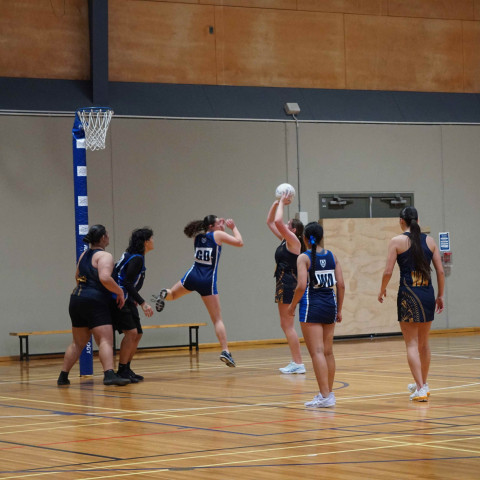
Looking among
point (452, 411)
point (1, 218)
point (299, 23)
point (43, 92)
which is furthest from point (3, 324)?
point (452, 411)

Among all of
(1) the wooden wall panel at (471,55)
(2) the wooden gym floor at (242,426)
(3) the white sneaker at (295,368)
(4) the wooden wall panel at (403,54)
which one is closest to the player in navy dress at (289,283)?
(3) the white sneaker at (295,368)

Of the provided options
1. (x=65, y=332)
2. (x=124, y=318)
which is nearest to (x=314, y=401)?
(x=124, y=318)

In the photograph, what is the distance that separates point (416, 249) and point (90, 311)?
388 cm

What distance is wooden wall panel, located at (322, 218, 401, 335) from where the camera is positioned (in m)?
18.1

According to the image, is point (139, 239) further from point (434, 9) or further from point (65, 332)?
point (434, 9)

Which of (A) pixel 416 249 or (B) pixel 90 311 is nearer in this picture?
(A) pixel 416 249

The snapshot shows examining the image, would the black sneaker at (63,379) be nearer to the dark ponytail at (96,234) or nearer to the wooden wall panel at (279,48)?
the dark ponytail at (96,234)

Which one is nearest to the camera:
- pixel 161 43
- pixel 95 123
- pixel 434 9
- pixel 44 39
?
pixel 95 123

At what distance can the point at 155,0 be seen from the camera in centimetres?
1741

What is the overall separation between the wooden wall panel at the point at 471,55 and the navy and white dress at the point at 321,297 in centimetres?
1241

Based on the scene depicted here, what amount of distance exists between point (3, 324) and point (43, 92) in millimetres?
3931

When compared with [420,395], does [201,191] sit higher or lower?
higher

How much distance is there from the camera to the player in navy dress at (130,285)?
36.4 feet

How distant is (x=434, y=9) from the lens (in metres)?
19.6
